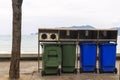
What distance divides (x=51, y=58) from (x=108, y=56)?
5.70 ft

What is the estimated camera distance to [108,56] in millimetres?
9469

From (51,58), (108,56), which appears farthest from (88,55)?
(51,58)

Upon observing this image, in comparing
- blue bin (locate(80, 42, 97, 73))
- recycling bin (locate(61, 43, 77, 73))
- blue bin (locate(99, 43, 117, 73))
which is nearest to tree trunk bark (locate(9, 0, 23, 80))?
recycling bin (locate(61, 43, 77, 73))

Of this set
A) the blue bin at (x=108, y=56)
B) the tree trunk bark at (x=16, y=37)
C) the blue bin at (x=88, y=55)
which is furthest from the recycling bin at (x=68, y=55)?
the tree trunk bark at (x=16, y=37)

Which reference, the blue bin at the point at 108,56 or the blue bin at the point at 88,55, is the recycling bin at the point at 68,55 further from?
the blue bin at the point at 108,56

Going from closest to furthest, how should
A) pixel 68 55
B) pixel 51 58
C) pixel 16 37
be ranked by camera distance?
pixel 16 37
pixel 51 58
pixel 68 55

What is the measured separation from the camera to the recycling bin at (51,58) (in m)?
9.05

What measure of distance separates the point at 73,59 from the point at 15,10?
233 cm

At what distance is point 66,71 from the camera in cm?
949

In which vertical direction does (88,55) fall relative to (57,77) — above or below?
above

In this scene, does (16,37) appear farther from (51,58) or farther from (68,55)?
(68,55)

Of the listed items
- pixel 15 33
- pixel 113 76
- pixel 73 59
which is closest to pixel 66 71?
pixel 73 59

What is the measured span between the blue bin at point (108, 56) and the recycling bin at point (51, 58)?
1.34m

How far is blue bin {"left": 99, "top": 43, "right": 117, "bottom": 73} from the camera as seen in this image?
373 inches
